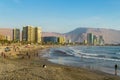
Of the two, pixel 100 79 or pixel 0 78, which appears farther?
pixel 100 79

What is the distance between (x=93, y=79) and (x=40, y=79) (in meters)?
6.11

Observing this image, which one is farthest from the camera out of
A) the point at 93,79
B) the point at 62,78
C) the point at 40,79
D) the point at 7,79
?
the point at 93,79

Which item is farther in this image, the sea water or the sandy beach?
the sea water

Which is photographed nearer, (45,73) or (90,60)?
(45,73)

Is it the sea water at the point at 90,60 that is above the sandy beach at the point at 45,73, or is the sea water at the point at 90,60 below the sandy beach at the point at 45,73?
below

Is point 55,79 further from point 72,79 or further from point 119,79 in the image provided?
point 119,79

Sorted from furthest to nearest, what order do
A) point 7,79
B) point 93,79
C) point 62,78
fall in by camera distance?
point 93,79 → point 62,78 → point 7,79

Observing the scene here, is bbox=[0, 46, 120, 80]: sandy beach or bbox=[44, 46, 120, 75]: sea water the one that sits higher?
bbox=[0, 46, 120, 80]: sandy beach

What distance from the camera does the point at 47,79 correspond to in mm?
18875

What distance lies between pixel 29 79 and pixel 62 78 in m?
3.50

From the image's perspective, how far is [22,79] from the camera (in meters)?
17.6

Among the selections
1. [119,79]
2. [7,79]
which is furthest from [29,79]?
[119,79]

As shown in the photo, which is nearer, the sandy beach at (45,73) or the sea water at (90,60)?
the sandy beach at (45,73)

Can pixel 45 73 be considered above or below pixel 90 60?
above
